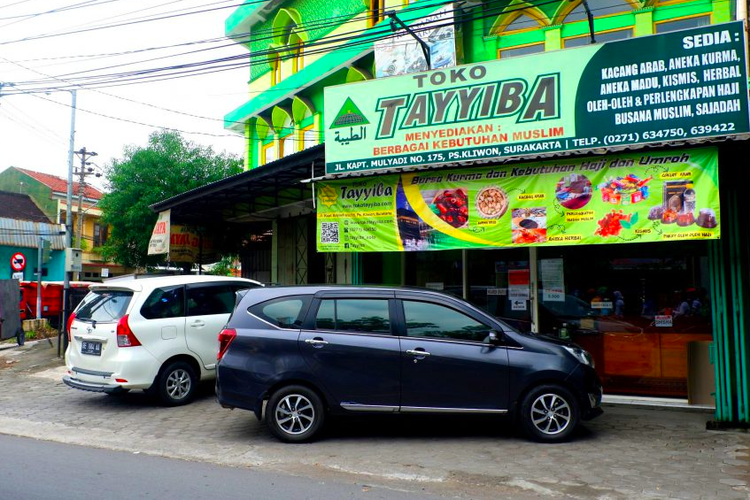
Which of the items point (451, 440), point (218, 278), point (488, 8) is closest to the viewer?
point (451, 440)

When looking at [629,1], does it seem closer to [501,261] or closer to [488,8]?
[488,8]

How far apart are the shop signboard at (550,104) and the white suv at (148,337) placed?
2.94m

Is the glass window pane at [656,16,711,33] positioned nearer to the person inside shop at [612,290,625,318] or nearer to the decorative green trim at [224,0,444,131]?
the decorative green trim at [224,0,444,131]

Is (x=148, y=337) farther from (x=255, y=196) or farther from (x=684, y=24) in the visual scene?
(x=684, y=24)

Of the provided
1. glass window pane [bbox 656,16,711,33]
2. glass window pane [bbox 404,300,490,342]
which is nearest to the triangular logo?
glass window pane [bbox 404,300,490,342]

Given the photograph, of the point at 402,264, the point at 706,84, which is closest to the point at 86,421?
the point at 402,264

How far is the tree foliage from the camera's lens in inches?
774

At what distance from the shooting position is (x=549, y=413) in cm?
662

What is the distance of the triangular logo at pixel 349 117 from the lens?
9.05 metres

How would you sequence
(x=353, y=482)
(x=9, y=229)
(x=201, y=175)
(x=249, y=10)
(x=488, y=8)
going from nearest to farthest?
1. (x=353, y=482)
2. (x=488, y=8)
3. (x=249, y=10)
4. (x=201, y=175)
5. (x=9, y=229)

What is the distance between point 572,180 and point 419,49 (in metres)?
5.76

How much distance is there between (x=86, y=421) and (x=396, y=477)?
4749 millimetres

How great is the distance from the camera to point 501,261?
988cm

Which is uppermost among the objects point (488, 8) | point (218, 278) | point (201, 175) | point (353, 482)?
point (488, 8)
